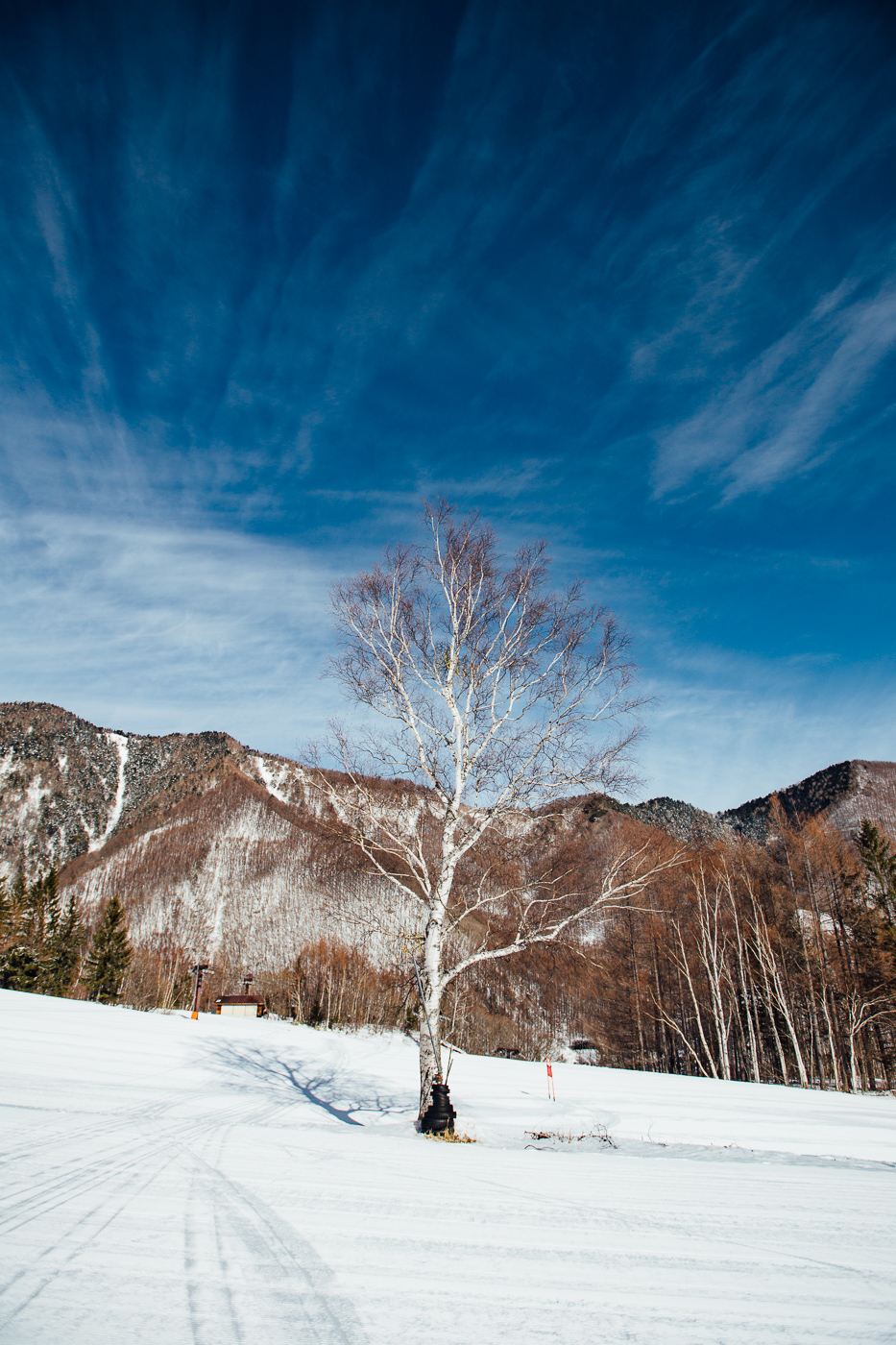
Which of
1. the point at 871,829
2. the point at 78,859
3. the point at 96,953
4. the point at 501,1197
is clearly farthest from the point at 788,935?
the point at 78,859

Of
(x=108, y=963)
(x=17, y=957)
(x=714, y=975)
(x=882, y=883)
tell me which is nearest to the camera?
(x=714, y=975)

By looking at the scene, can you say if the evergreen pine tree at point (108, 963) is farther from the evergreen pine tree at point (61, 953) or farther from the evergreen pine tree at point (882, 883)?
the evergreen pine tree at point (882, 883)

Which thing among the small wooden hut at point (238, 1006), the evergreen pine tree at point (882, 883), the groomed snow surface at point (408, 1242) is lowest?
the small wooden hut at point (238, 1006)

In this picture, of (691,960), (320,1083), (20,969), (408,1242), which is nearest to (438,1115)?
(408,1242)

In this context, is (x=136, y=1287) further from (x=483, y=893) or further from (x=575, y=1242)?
(x=483, y=893)

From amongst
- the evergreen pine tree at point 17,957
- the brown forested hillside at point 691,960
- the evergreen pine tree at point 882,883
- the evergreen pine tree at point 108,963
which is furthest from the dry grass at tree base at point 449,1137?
the evergreen pine tree at point 108,963

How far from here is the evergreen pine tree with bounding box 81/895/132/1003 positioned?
38719 mm

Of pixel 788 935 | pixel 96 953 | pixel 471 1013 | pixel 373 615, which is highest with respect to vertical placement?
pixel 373 615

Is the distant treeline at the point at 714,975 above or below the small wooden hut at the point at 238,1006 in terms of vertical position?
above

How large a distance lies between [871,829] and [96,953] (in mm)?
46991

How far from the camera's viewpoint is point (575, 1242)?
1.92 m

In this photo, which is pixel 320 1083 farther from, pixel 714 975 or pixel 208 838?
pixel 208 838

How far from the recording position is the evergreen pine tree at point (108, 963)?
38.7m

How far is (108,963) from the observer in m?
39.6
